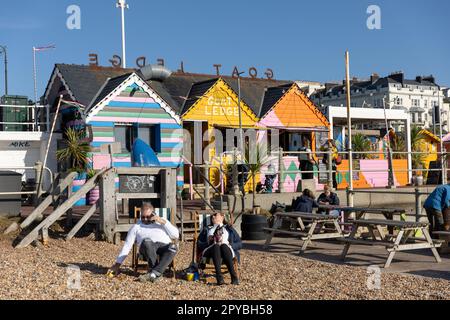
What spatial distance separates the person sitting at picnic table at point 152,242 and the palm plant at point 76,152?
886 cm

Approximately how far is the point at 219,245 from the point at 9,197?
698 centimetres

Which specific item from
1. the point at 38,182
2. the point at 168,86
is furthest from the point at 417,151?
the point at 38,182

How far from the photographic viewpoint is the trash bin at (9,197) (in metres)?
14.1

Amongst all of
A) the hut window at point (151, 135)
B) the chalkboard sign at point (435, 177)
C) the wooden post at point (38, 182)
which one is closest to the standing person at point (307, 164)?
the hut window at point (151, 135)

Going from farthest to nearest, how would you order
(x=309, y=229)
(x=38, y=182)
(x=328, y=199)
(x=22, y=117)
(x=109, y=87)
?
(x=22, y=117) → (x=109, y=87) → (x=328, y=199) → (x=38, y=182) → (x=309, y=229)

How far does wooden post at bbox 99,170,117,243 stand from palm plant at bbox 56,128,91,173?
514 centimetres

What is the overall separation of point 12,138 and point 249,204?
8285 mm

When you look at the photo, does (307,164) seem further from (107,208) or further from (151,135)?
(107,208)

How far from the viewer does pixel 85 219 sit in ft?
41.4

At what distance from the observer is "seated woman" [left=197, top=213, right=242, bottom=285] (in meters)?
8.53

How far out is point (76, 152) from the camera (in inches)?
693

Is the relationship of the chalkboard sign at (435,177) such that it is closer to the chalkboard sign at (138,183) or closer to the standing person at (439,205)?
the standing person at (439,205)

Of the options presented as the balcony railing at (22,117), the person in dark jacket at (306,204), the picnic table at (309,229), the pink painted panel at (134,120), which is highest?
the balcony railing at (22,117)

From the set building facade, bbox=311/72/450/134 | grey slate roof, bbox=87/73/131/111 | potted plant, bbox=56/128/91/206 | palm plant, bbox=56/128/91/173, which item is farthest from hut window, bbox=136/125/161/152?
building facade, bbox=311/72/450/134
